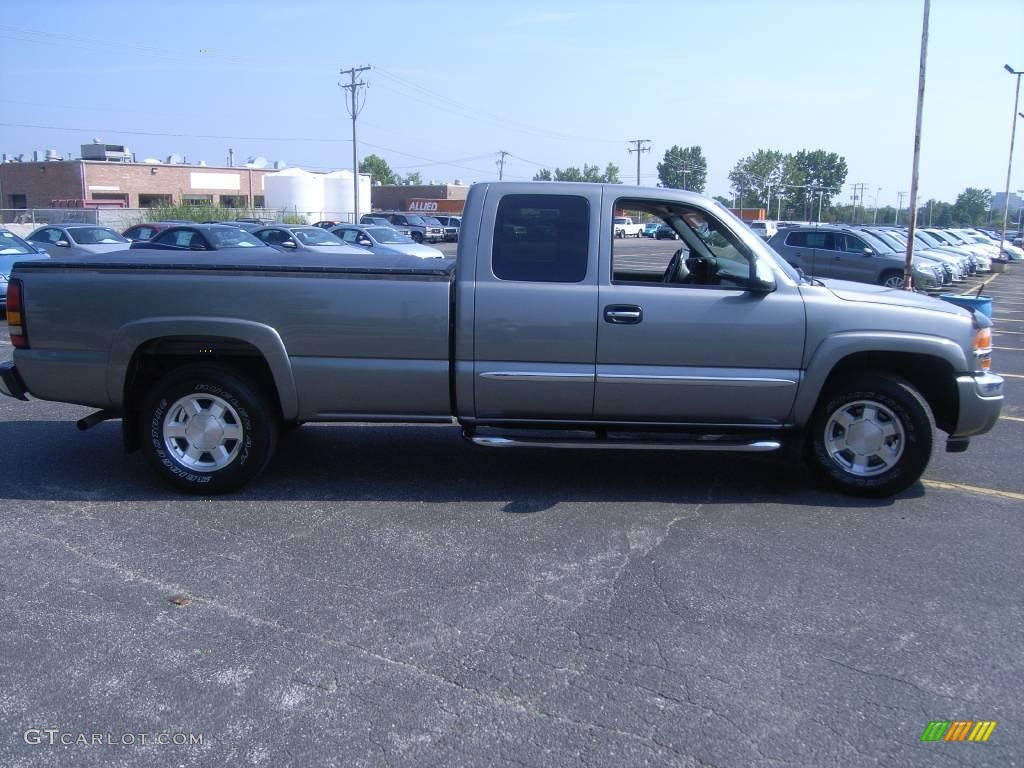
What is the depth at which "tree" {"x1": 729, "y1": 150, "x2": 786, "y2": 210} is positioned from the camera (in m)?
97.7

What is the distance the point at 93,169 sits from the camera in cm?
6050

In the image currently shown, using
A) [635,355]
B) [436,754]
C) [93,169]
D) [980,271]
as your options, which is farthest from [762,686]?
[93,169]

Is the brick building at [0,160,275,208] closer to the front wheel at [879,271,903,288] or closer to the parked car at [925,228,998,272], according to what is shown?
the parked car at [925,228,998,272]

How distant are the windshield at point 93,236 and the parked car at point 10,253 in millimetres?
3932

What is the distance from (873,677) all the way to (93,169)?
65.8 m

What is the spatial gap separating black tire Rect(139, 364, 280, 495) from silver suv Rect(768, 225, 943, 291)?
58.7ft

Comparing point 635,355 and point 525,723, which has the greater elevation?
point 635,355

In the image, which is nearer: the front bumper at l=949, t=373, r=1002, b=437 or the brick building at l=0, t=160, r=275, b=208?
the front bumper at l=949, t=373, r=1002, b=437

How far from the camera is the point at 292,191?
69.4 meters

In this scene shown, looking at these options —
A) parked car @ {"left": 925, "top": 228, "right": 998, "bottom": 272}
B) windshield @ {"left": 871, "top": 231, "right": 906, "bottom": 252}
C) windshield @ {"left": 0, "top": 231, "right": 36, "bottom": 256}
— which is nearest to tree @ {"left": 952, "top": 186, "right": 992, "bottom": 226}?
parked car @ {"left": 925, "top": 228, "right": 998, "bottom": 272}

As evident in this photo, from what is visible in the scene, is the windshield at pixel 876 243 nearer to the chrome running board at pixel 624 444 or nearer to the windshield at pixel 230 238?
the windshield at pixel 230 238

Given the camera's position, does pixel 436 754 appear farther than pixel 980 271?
No

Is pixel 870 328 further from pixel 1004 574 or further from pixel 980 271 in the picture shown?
pixel 980 271

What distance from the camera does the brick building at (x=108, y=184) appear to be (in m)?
60.3
